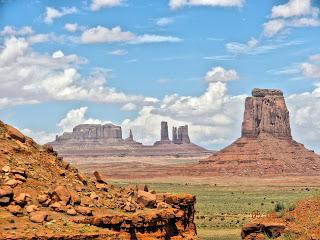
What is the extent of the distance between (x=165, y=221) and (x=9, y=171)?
6.31m

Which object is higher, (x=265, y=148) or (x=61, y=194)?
(x=265, y=148)

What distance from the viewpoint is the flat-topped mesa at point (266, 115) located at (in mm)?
186125

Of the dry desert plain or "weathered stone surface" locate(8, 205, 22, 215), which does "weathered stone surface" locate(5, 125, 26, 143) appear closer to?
"weathered stone surface" locate(8, 205, 22, 215)

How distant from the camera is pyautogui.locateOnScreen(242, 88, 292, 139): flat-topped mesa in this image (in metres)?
186

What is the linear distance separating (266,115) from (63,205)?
556 feet

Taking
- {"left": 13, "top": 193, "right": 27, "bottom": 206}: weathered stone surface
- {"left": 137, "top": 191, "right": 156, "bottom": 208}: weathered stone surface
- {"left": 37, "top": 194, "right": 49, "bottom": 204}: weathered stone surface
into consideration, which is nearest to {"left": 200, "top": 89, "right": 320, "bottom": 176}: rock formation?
{"left": 137, "top": 191, "right": 156, "bottom": 208}: weathered stone surface

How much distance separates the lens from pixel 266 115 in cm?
18562

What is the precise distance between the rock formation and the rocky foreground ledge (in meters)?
145

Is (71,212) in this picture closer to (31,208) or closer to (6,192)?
(31,208)

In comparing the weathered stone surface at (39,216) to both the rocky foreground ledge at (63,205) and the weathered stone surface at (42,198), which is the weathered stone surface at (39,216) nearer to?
the rocky foreground ledge at (63,205)

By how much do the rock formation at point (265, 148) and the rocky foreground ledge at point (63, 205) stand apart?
145016 millimetres

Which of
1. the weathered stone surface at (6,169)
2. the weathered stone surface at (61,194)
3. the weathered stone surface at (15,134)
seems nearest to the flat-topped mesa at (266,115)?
the weathered stone surface at (15,134)

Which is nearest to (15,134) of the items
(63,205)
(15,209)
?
(63,205)

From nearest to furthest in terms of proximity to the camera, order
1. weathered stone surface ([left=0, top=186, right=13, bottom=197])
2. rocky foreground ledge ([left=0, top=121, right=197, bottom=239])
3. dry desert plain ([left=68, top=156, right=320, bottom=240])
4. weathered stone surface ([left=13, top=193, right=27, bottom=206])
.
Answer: rocky foreground ledge ([left=0, top=121, right=197, bottom=239]) < weathered stone surface ([left=0, top=186, right=13, bottom=197]) < weathered stone surface ([left=13, top=193, right=27, bottom=206]) < dry desert plain ([left=68, top=156, right=320, bottom=240])
